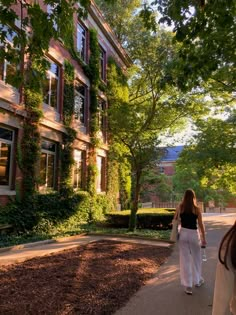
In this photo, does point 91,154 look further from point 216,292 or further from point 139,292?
point 216,292

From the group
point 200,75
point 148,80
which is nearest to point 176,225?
point 200,75

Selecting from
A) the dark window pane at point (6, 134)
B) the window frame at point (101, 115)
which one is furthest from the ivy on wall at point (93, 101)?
the dark window pane at point (6, 134)

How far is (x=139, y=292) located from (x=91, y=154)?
14.7m

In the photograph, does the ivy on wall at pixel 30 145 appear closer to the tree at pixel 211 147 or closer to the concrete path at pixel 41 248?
the concrete path at pixel 41 248

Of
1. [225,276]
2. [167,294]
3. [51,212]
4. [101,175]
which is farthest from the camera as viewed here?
[101,175]

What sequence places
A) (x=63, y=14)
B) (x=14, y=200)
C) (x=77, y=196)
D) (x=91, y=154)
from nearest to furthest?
(x=63, y=14), (x=14, y=200), (x=77, y=196), (x=91, y=154)

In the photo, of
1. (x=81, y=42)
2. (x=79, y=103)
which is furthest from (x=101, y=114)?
(x=81, y=42)

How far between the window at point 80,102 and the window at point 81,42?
6.04 feet

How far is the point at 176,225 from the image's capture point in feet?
23.0

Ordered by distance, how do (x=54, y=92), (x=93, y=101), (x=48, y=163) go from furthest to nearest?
(x=93, y=101) → (x=54, y=92) → (x=48, y=163)

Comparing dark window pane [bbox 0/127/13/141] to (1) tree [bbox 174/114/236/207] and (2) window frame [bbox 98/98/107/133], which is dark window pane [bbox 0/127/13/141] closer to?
(2) window frame [bbox 98/98/107/133]

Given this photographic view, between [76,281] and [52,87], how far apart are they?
467 inches

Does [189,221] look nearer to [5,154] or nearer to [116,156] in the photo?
[5,154]

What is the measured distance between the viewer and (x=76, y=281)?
6.58m
